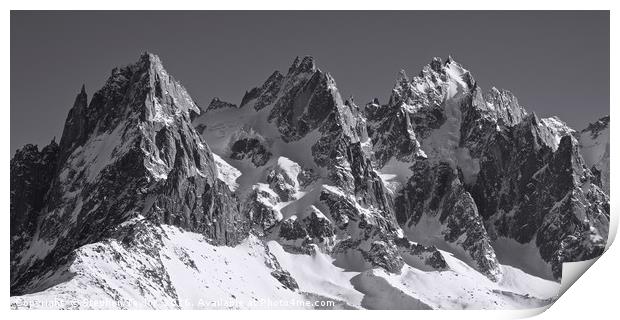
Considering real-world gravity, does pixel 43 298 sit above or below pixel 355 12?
below

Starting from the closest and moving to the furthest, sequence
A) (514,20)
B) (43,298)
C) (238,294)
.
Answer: (514,20) → (43,298) → (238,294)
